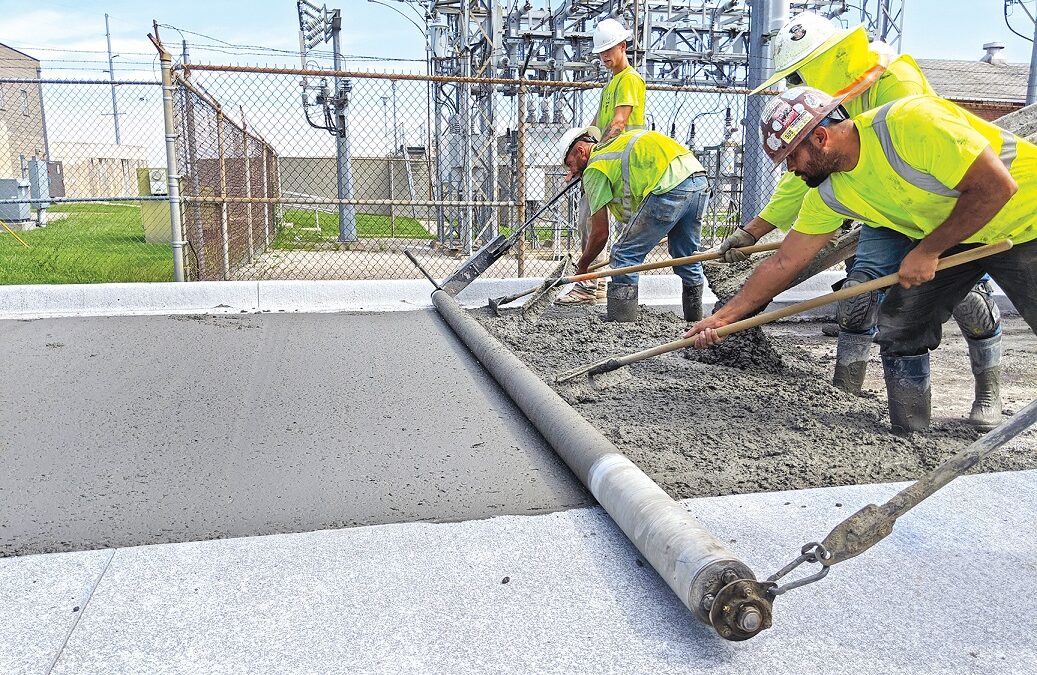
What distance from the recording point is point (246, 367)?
4742 mm

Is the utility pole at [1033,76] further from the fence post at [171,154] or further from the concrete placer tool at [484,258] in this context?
the fence post at [171,154]

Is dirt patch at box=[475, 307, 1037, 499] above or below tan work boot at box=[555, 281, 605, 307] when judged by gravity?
below

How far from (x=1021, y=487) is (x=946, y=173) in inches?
45.5

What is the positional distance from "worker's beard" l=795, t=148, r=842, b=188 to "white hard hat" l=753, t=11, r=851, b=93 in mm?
1206

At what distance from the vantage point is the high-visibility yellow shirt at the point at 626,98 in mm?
6334

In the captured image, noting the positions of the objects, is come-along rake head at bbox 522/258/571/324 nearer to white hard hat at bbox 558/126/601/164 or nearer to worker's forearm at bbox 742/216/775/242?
white hard hat at bbox 558/126/601/164

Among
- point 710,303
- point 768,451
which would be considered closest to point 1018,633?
point 768,451

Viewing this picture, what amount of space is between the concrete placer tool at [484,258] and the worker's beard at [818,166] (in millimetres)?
3525

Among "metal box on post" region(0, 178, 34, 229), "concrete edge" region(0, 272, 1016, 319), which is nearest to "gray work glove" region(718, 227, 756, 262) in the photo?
"concrete edge" region(0, 272, 1016, 319)

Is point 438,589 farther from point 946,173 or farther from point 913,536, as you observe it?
point 946,173

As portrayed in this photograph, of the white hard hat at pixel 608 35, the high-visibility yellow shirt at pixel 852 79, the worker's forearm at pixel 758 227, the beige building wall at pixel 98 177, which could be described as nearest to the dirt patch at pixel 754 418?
the worker's forearm at pixel 758 227

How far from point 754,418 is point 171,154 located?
5415 millimetres

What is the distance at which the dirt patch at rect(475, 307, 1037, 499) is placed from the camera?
10.0 feet

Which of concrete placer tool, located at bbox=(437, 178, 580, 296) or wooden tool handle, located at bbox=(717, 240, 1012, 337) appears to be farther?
concrete placer tool, located at bbox=(437, 178, 580, 296)
